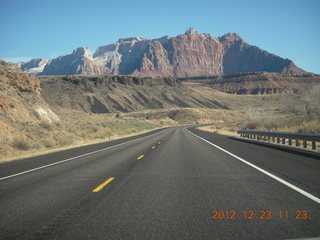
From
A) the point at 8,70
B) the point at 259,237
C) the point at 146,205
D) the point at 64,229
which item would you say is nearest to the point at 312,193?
the point at 259,237

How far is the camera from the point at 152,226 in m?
4.39

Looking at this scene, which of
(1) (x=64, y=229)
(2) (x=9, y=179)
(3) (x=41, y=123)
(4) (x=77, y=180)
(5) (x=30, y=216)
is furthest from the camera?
(3) (x=41, y=123)

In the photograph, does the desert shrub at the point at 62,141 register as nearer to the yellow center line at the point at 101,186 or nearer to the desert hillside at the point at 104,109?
the desert hillside at the point at 104,109

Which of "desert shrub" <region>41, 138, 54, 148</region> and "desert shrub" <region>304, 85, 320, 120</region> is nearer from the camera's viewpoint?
"desert shrub" <region>41, 138, 54, 148</region>

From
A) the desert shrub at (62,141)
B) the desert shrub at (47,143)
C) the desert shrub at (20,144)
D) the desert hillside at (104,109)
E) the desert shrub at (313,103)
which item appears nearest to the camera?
the desert shrub at (20,144)

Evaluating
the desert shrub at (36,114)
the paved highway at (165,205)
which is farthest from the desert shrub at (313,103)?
the paved highway at (165,205)

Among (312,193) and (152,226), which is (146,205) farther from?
(312,193)

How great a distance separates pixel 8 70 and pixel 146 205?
3344 cm

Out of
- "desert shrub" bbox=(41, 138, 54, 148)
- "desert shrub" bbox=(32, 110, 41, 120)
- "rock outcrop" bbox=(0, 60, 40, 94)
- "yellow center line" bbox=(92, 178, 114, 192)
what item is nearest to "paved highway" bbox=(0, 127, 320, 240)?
"yellow center line" bbox=(92, 178, 114, 192)

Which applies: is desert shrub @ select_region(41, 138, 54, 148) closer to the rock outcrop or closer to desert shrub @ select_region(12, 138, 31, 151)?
desert shrub @ select_region(12, 138, 31, 151)

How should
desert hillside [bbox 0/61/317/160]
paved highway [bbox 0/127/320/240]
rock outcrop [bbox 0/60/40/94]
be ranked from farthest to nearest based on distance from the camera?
rock outcrop [bbox 0/60/40/94] < desert hillside [bbox 0/61/317/160] < paved highway [bbox 0/127/320/240]
